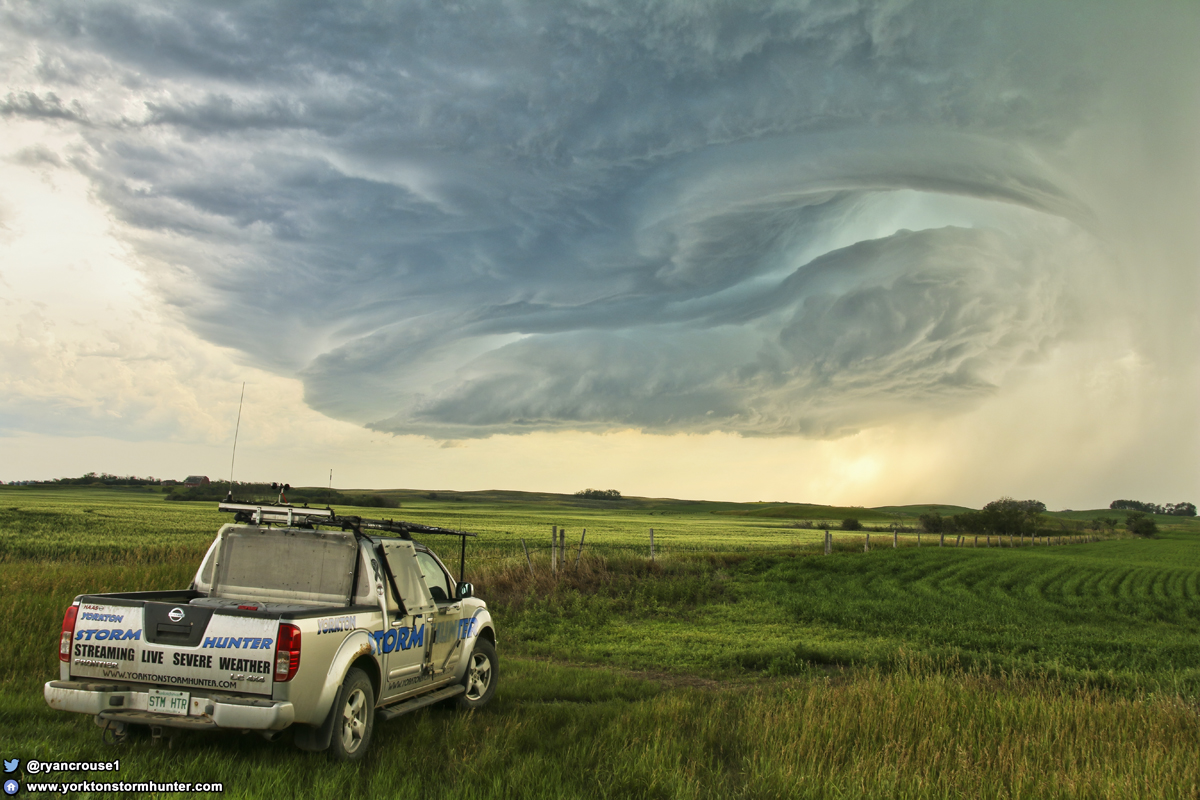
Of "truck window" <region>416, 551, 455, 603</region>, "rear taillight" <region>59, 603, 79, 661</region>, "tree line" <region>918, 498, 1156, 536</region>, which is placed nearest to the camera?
"rear taillight" <region>59, 603, 79, 661</region>

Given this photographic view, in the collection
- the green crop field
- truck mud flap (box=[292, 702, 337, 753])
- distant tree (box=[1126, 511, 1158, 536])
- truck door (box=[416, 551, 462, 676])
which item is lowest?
the green crop field

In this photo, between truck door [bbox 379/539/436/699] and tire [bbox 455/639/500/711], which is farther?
tire [bbox 455/639/500/711]

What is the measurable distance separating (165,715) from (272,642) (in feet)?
4.00

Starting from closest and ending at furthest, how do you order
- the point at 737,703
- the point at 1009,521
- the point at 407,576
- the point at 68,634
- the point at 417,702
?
the point at 68,634, the point at 417,702, the point at 407,576, the point at 737,703, the point at 1009,521

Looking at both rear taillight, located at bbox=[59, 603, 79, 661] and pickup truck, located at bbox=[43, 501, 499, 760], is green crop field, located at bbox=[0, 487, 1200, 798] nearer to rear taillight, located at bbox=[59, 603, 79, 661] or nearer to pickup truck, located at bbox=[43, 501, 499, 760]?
pickup truck, located at bbox=[43, 501, 499, 760]

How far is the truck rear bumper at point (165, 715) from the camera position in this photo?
6496 millimetres

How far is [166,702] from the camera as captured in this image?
679 centimetres

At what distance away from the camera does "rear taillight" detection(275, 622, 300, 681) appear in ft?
21.6

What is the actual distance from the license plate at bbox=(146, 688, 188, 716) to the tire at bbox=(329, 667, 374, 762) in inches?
50.9

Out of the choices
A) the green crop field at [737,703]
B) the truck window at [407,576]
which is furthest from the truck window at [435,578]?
the green crop field at [737,703]

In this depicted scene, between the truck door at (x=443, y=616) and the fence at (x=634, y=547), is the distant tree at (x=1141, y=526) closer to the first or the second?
the fence at (x=634, y=547)

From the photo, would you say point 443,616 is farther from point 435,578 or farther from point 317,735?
point 317,735

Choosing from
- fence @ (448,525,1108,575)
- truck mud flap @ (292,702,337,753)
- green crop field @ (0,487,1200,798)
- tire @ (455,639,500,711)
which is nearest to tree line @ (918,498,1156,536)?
fence @ (448,525,1108,575)

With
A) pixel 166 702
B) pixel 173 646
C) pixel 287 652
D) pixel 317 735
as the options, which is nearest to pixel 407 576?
pixel 317 735
